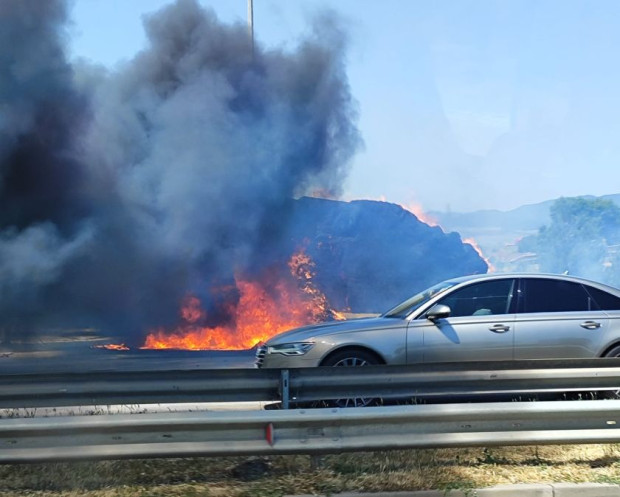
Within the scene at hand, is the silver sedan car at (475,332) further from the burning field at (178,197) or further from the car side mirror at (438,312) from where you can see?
the burning field at (178,197)

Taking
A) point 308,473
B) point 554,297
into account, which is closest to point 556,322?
point 554,297

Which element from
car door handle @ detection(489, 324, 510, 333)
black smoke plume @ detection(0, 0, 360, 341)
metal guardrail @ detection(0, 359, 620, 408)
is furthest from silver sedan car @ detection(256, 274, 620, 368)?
black smoke plume @ detection(0, 0, 360, 341)

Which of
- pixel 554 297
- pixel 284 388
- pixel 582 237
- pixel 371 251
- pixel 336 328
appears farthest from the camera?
pixel 582 237

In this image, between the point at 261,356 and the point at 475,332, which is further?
the point at 261,356

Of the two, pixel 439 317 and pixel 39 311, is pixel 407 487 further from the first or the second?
pixel 39 311

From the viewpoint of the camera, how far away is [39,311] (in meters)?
14.9

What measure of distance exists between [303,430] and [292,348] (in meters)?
2.42

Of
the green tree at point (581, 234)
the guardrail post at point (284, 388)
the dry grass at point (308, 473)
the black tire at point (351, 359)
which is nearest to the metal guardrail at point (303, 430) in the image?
the dry grass at point (308, 473)

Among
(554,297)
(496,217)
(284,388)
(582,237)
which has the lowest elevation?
(284,388)

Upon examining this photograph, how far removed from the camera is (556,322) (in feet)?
23.0

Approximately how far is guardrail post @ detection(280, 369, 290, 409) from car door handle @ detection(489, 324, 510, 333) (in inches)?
100

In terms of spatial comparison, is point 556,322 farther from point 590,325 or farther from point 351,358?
point 351,358

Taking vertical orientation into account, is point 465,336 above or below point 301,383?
above

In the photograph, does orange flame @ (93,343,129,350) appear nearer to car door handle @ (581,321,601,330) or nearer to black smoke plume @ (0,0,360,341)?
black smoke plume @ (0,0,360,341)
